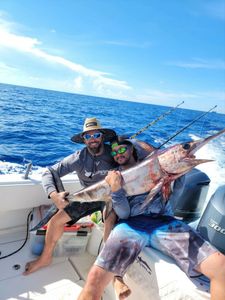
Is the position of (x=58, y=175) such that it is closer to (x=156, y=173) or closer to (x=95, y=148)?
(x=95, y=148)

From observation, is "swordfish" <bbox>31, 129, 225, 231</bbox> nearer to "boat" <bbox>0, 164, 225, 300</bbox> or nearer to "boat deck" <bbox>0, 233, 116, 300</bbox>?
"boat" <bbox>0, 164, 225, 300</bbox>

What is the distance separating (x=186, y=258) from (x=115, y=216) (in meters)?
0.73

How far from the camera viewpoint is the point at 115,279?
2.12m

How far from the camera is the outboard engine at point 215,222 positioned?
2.17m

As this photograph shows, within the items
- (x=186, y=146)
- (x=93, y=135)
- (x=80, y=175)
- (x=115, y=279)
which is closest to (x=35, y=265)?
(x=115, y=279)

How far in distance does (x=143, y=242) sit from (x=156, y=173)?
56 centimetres

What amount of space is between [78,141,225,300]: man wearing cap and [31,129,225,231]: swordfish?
0.37 ft

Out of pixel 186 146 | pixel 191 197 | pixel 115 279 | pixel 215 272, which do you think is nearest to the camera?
pixel 215 272

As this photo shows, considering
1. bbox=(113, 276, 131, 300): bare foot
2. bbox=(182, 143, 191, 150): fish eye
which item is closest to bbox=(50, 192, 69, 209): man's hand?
bbox=(113, 276, 131, 300): bare foot

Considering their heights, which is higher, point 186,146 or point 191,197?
point 186,146

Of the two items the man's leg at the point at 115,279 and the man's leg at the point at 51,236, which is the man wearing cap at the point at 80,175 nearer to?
the man's leg at the point at 51,236

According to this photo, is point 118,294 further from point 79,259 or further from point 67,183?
point 67,183

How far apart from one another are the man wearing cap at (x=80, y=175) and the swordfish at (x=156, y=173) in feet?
0.68

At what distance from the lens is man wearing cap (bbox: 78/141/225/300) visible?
1.84 m
